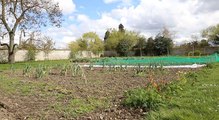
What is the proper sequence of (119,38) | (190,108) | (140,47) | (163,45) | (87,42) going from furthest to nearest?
(87,42)
(119,38)
(140,47)
(163,45)
(190,108)

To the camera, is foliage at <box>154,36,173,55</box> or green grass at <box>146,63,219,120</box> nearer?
green grass at <box>146,63,219,120</box>

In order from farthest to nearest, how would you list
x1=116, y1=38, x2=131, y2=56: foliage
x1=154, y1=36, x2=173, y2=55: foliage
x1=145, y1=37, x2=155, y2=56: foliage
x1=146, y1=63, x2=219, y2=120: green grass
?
x1=116, y1=38, x2=131, y2=56: foliage
x1=145, y1=37, x2=155, y2=56: foliage
x1=154, y1=36, x2=173, y2=55: foliage
x1=146, y1=63, x2=219, y2=120: green grass

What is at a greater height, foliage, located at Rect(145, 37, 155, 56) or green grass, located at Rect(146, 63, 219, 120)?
foliage, located at Rect(145, 37, 155, 56)

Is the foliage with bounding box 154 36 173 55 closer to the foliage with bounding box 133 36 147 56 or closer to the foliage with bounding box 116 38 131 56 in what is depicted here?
the foliage with bounding box 133 36 147 56

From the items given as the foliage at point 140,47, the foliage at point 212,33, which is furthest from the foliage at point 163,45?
the foliage at point 212,33

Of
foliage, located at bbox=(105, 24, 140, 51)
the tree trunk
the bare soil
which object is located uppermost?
foliage, located at bbox=(105, 24, 140, 51)

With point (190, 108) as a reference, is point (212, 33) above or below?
above

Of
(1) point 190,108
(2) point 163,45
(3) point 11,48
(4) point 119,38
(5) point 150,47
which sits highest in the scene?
(4) point 119,38

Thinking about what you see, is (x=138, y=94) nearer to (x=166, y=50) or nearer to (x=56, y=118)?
(x=56, y=118)

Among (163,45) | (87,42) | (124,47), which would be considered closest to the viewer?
(163,45)

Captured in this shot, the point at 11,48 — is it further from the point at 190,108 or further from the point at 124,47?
the point at 190,108

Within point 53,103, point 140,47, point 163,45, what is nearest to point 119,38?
point 140,47

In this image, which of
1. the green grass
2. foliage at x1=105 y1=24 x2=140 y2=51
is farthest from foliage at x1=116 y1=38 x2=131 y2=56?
the green grass

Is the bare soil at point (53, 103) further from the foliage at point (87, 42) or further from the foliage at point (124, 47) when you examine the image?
the foliage at point (87, 42)
